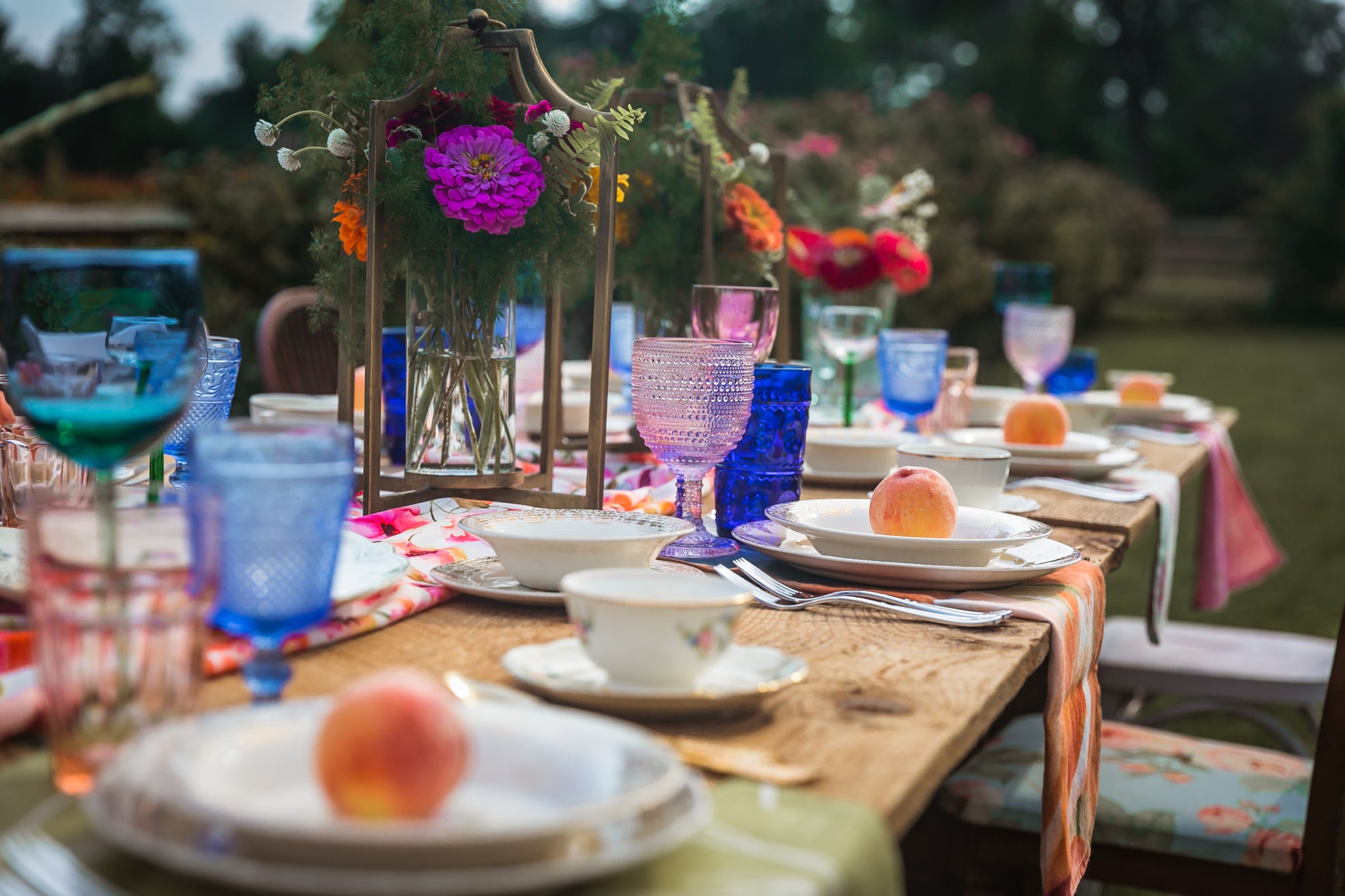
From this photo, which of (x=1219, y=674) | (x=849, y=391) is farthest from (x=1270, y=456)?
(x=849, y=391)

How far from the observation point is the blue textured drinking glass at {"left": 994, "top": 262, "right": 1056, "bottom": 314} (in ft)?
10.1

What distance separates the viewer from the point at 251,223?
586cm

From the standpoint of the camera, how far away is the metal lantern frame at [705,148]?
2133 millimetres

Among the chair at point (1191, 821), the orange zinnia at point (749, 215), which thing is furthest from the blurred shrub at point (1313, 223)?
the chair at point (1191, 821)

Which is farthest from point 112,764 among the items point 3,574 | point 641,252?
point 641,252

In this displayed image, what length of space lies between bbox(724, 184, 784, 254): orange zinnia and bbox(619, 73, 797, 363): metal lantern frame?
1.1 inches

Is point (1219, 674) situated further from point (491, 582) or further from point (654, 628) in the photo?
point (654, 628)

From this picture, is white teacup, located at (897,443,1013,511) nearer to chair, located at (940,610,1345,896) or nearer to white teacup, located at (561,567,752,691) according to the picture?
chair, located at (940,610,1345,896)

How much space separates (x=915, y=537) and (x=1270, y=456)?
7290 millimetres

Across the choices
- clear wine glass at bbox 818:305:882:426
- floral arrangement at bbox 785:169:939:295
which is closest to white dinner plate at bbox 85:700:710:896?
clear wine glass at bbox 818:305:882:426

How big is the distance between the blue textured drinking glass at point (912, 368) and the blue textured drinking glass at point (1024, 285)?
86 centimetres

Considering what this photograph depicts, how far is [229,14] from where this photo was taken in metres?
16.2

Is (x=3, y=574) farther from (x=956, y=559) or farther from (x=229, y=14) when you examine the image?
(x=229, y=14)

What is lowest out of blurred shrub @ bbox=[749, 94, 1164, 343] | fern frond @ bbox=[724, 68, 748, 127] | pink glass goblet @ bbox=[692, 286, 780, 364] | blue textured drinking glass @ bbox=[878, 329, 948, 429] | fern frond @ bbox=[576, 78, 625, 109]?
blue textured drinking glass @ bbox=[878, 329, 948, 429]
